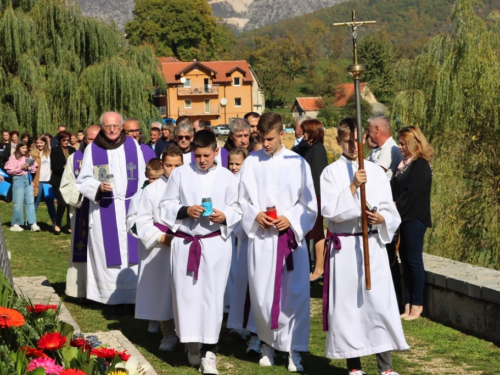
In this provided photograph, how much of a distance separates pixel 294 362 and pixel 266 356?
31 centimetres

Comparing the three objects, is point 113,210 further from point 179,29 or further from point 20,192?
point 179,29

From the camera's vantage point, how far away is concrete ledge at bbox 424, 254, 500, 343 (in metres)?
7.96

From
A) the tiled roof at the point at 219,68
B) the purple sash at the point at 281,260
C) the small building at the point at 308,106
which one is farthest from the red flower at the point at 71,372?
the small building at the point at 308,106

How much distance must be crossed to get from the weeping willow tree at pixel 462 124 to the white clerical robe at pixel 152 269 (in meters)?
7.47

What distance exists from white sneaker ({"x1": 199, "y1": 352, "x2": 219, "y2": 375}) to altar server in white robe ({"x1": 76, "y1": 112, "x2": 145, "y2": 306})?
108 inches

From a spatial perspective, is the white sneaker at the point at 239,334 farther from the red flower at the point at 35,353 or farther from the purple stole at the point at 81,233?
the red flower at the point at 35,353

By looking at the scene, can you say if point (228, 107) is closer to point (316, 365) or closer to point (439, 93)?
point (439, 93)

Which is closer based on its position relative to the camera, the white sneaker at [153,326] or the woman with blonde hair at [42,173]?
the white sneaker at [153,326]

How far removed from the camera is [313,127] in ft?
32.3

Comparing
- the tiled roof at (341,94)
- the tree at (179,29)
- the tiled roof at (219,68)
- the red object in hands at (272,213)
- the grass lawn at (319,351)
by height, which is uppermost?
the tree at (179,29)

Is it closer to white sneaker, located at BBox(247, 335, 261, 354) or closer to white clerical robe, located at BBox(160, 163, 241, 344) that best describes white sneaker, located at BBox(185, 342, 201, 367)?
white clerical robe, located at BBox(160, 163, 241, 344)

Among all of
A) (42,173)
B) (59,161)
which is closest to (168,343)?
(59,161)

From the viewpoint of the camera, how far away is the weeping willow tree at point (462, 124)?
1490cm

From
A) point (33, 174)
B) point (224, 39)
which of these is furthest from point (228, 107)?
point (33, 174)
